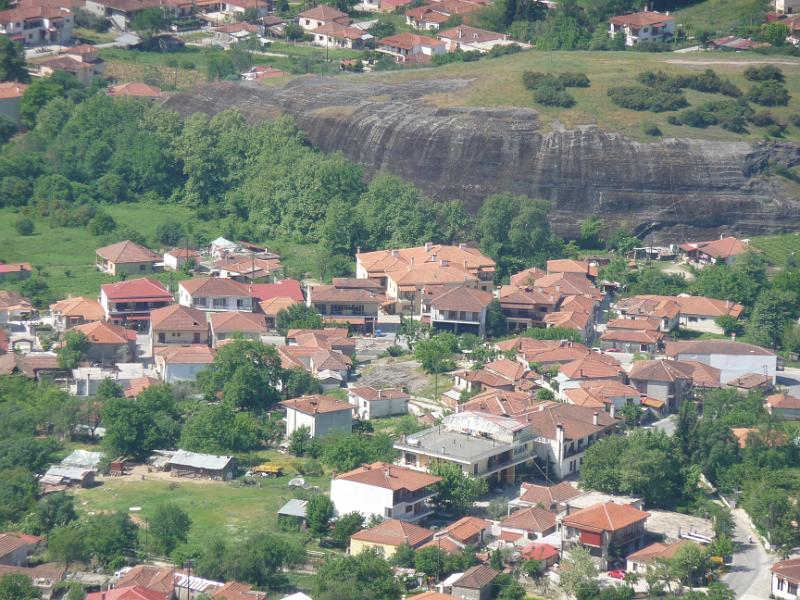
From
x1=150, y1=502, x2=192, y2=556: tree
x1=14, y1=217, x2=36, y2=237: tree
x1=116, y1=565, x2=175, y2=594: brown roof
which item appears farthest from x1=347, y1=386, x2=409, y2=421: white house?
x1=14, y1=217, x2=36, y2=237: tree

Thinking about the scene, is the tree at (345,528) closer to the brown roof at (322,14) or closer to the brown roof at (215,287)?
the brown roof at (215,287)

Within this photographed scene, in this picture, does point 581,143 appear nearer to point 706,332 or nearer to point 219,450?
point 706,332

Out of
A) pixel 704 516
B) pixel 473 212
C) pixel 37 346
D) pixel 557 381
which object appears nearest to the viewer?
pixel 704 516

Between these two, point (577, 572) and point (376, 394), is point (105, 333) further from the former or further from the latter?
point (577, 572)

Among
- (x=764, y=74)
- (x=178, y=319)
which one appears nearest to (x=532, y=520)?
(x=178, y=319)

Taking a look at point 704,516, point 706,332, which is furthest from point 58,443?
point 706,332

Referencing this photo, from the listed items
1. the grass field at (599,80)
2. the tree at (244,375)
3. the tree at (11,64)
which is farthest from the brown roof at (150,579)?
the tree at (11,64)
